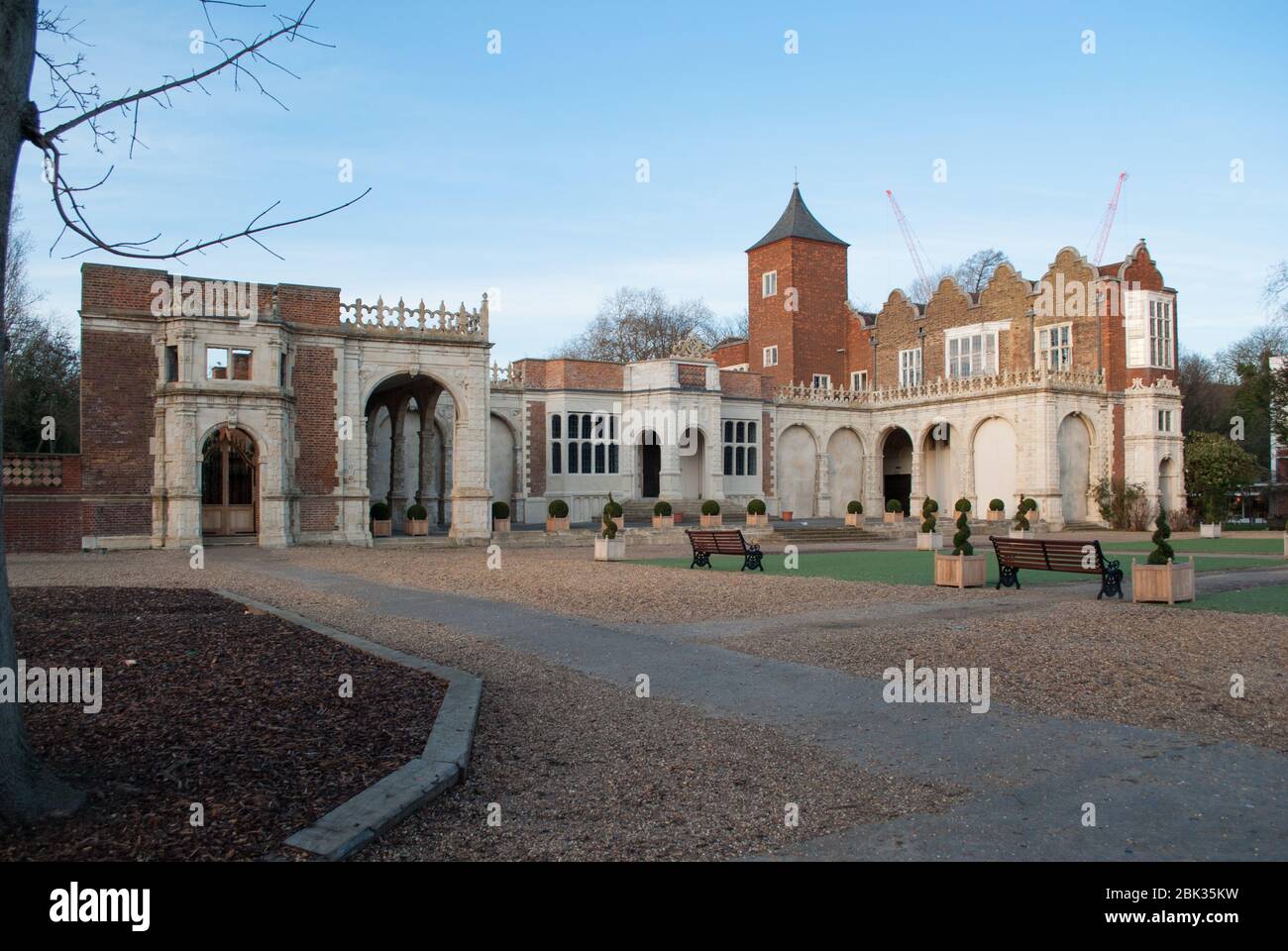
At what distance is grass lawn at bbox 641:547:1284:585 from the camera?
1886 cm

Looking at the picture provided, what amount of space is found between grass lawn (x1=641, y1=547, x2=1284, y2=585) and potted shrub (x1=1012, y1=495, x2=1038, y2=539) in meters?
7.88

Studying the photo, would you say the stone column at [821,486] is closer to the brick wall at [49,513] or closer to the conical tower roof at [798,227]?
the conical tower roof at [798,227]

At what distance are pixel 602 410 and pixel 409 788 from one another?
34.9 metres

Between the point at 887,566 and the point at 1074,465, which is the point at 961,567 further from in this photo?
the point at 1074,465

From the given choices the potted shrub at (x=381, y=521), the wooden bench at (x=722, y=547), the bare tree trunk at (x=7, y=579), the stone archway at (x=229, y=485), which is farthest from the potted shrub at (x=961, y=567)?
the stone archway at (x=229, y=485)

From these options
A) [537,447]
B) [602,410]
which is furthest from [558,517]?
[602,410]

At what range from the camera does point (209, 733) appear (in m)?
6.18

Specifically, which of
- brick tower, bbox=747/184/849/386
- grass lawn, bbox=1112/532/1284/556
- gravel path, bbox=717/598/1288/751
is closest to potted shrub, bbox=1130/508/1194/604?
gravel path, bbox=717/598/1288/751

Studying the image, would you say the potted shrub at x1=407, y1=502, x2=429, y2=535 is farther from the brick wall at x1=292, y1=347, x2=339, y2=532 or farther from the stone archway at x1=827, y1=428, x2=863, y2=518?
the stone archway at x1=827, y1=428, x2=863, y2=518

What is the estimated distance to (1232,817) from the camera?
16.8 ft

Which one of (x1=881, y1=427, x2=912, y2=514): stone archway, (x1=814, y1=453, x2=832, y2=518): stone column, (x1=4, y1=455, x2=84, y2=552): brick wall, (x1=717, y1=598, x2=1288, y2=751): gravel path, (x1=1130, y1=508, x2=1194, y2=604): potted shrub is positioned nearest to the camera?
(x1=717, y1=598, x2=1288, y2=751): gravel path

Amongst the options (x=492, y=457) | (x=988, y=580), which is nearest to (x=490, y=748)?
(x=988, y=580)

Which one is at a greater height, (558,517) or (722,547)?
(558,517)
